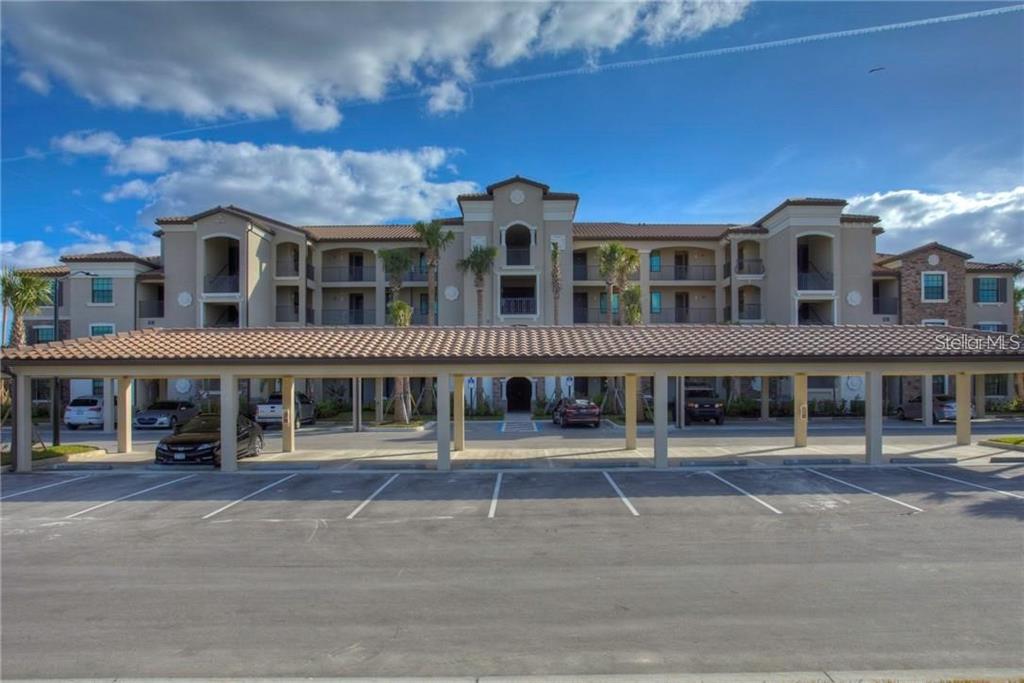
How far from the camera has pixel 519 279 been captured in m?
39.2

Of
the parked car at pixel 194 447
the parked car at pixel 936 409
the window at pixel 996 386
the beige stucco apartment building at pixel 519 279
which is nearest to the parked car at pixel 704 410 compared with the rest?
the beige stucco apartment building at pixel 519 279

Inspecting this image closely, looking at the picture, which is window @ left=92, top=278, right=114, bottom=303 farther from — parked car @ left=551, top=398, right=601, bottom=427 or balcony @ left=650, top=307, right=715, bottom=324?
balcony @ left=650, top=307, right=715, bottom=324

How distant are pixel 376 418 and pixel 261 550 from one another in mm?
22177

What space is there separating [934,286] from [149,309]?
45.9 meters

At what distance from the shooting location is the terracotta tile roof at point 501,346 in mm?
16328

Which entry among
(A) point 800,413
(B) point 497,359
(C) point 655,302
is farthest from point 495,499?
(C) point 655,302

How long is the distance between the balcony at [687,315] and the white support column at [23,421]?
3262 centimetres

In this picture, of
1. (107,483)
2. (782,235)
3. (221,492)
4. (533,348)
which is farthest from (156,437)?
(782,235)

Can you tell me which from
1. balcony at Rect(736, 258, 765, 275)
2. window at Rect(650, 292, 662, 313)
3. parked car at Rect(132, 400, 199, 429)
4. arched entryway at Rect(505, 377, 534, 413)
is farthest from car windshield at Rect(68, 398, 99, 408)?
balcony at Rect(736, 258, 765, 275)

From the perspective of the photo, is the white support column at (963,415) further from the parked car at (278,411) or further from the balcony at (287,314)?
the balcony at (287,314)

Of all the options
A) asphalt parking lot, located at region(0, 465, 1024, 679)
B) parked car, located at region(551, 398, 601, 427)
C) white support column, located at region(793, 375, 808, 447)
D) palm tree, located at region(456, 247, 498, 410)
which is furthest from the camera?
palm tree, located at region(456, 247, 498, 410)

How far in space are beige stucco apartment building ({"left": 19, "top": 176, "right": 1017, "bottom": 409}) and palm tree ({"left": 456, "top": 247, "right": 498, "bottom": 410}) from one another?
0.89 meters

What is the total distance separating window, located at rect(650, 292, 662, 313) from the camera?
4094 centimetres

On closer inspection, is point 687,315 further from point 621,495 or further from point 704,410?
point 621,495
